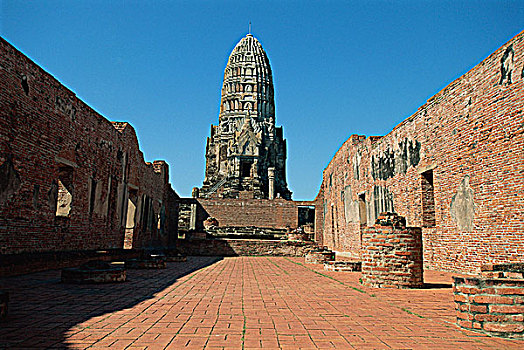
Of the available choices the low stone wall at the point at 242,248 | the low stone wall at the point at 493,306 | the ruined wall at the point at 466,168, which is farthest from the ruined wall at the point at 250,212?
the low stone wall at the point at 493,306

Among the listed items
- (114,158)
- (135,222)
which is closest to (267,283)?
(114,158)

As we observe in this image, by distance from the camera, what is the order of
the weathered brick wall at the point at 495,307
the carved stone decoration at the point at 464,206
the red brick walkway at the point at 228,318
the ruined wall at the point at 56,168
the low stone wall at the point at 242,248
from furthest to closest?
the low stone wall at the point at 242,248, the carved stone decoration at the point at 464,206, the ruined wall at the point at 56,168, the weathered brick wall at the point at 495,307, the red brick walkway at the point at 228,318

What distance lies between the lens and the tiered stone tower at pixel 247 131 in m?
50.0

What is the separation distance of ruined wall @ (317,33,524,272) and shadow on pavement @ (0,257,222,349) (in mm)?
6141

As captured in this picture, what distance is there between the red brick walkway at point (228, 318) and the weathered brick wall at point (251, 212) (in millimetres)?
24905

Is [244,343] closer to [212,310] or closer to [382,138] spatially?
[212,310]

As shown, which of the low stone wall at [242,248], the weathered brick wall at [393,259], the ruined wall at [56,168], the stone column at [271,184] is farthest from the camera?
the stone column at [271,184]

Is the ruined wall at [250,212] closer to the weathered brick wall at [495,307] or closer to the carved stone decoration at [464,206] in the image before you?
the carved stone decoration at [464,206]

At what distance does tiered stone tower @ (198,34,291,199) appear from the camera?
49969 millimetres

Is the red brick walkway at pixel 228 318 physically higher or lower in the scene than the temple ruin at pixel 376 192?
lower

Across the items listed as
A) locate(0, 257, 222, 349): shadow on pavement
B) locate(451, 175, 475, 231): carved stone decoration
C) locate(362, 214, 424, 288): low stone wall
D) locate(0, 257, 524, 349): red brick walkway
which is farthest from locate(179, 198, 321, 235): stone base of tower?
locate(0, 257, 524, 349): red brick walkway

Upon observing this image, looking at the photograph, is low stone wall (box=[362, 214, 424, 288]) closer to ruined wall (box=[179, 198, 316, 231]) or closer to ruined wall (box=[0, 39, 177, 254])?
ruined wall (box=[0, 39, 177, 254])

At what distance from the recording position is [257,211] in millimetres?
32281

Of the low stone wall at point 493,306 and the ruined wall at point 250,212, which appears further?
the ruined wall at point 250,212
